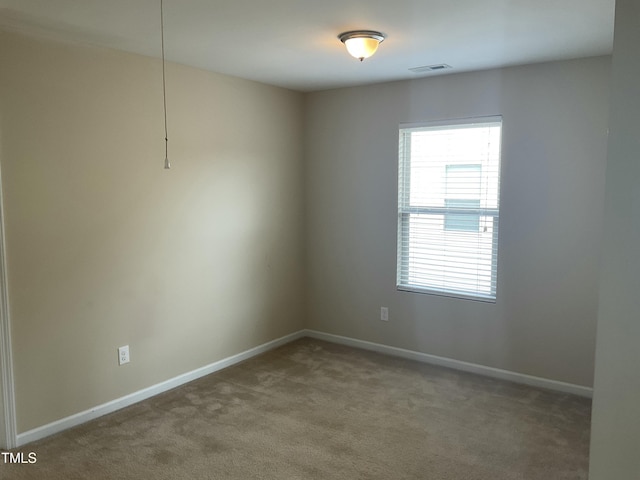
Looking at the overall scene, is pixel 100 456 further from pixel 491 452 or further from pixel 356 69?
pixel 356 69

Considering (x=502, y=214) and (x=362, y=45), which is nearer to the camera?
(x=362, y=45)

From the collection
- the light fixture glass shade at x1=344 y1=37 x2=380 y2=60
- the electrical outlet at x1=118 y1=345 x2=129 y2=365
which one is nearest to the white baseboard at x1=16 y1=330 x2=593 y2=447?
the electrical outlet at x1=118 y1=345 x2=129 y2=365

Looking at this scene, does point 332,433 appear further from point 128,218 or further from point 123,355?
point 128,218

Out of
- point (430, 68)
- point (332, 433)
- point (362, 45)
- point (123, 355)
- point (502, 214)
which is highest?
point (430, 68)

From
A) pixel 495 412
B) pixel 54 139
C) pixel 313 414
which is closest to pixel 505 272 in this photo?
pixel 495 412

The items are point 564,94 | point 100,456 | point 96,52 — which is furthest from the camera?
point 564,94

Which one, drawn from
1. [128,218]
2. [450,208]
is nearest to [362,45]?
[450,208]

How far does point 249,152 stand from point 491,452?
294 centimetres

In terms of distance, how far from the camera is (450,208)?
4.14 metres

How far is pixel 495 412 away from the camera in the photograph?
3.36 metres

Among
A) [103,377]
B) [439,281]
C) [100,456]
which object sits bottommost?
[100,456]

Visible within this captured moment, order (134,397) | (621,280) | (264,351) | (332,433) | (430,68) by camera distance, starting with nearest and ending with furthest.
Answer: (621,280)
(332,433)
(134,397)
(430,68)
(264,351)

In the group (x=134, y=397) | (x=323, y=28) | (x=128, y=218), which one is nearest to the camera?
(x=323, y=28)

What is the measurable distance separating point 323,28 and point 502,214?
6.61 feet
